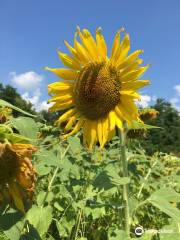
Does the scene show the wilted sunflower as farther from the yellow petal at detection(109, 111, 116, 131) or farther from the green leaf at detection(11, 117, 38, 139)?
the yellow petal at detection(109, 111, 116, 131)

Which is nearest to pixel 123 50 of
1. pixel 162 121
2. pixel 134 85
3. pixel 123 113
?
pixel 134 85

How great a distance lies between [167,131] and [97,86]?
40.7m

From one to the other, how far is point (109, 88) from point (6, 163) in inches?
32.9

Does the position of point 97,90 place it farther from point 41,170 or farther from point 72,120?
point 41,170

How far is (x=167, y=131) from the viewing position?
4194 cm

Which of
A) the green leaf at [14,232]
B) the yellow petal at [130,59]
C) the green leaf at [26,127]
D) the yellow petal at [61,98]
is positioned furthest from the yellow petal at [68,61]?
the green leaf at [14,232]

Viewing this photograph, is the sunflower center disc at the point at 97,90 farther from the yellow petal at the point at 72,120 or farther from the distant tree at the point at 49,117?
the distant tree at the point at 49,117

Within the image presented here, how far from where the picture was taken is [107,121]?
1947 mm

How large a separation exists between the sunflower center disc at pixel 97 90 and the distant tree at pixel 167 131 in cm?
2129

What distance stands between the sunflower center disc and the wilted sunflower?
0.79 meters

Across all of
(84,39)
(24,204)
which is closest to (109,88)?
(84,39)

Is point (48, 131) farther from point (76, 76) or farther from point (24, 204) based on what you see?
point (24, 204)

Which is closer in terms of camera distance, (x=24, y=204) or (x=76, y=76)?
(x=24, y=204)

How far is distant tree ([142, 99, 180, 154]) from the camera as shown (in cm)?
3375
